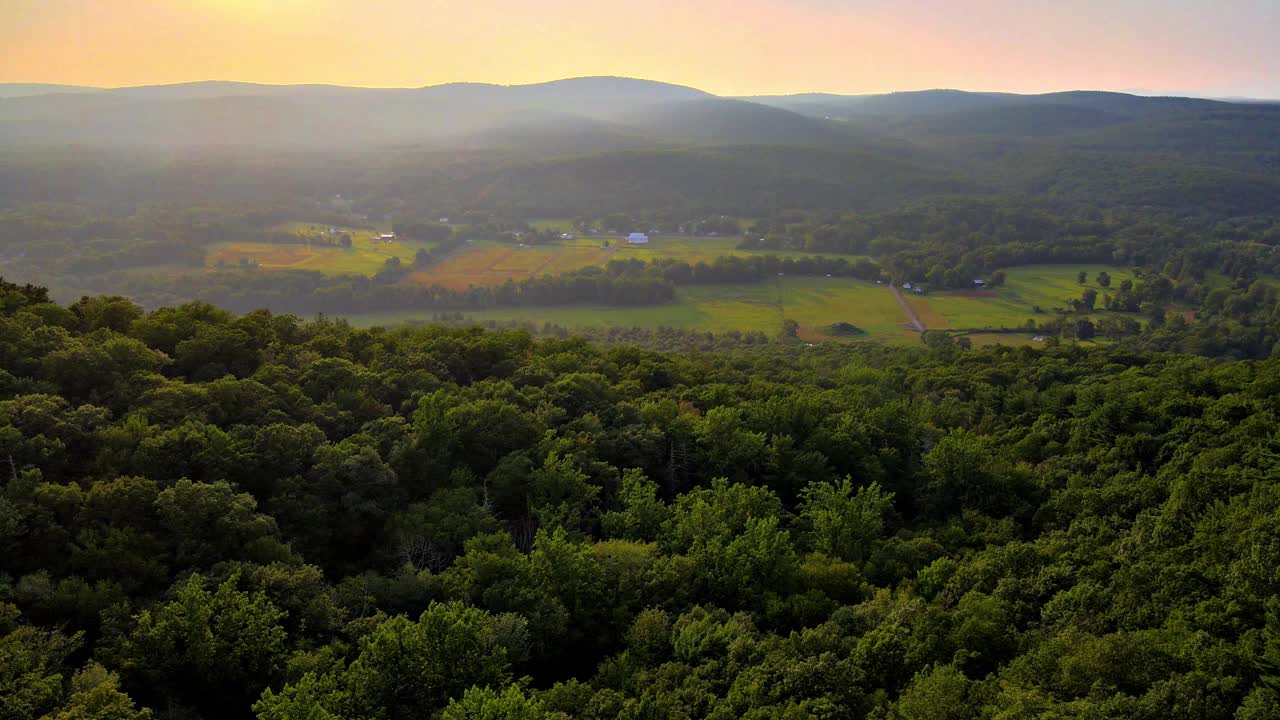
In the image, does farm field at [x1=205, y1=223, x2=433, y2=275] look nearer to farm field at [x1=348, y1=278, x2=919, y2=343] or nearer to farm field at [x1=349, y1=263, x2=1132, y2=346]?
farm field at [x1=349, y1=263, x2=1132, y2=346]

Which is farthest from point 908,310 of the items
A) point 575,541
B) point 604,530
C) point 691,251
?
point 575,541

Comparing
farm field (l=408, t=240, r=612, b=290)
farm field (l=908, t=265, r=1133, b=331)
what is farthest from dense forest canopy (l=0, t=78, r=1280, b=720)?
farm field (l=408, t=240, r=612, b=290)

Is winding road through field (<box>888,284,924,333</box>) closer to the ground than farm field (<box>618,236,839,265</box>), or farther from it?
closer to the ground

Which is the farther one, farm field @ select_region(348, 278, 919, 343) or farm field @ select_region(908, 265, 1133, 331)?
farm field @ select_region(908, 265, 1133, 331)

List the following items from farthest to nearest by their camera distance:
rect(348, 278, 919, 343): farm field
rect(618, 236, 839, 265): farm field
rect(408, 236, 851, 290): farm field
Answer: rect(618, 236, 839, 265): farm field
rect(408, 236, 851, 290): farm field
rect(348, 278, 919, 343): farm field

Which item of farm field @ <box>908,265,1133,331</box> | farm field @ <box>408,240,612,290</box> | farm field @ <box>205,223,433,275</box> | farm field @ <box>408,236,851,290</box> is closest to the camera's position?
farm field @ <box>908,265,1133,331</box>

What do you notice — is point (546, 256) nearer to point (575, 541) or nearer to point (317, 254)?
point (317, 254)
